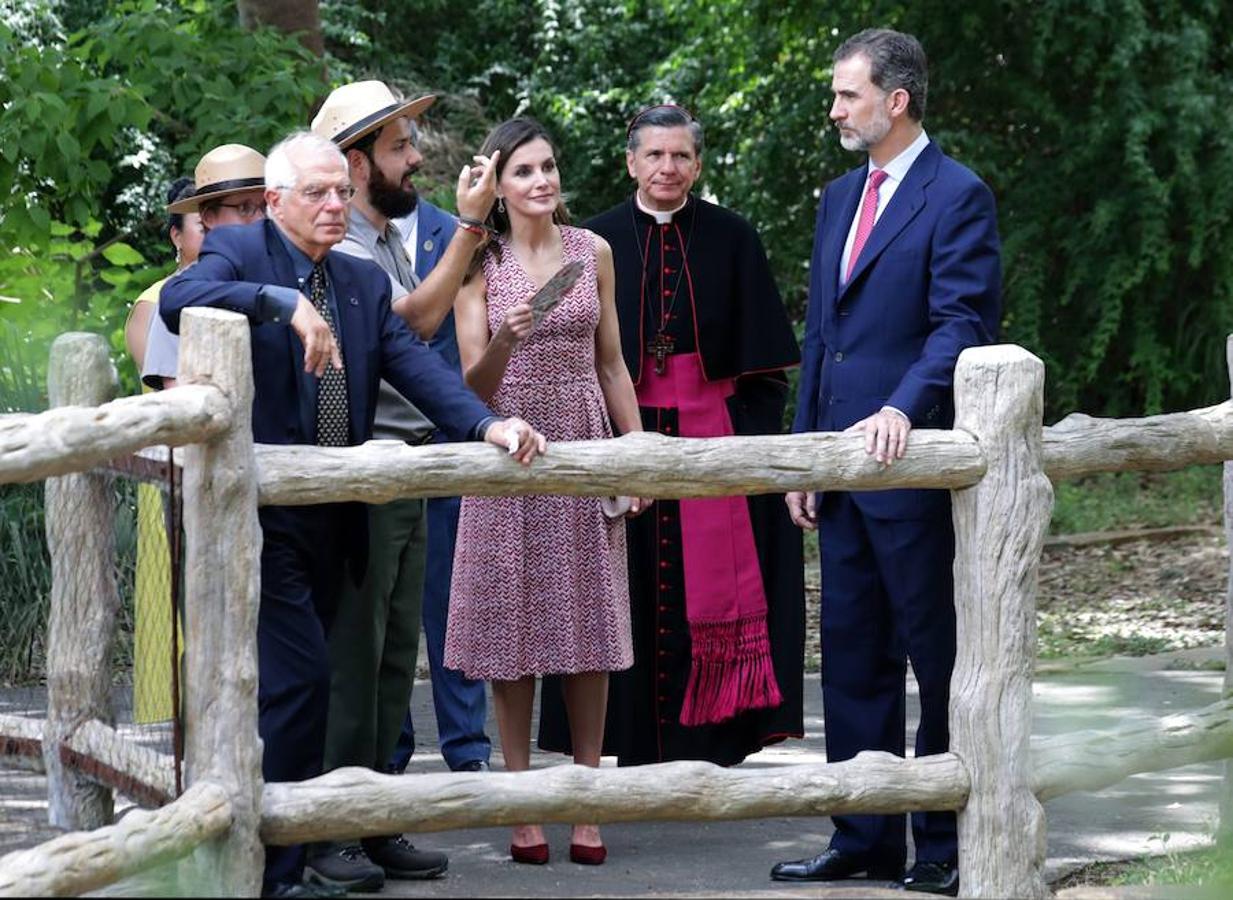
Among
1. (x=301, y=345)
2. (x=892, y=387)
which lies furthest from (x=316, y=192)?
(x=892, y=387)

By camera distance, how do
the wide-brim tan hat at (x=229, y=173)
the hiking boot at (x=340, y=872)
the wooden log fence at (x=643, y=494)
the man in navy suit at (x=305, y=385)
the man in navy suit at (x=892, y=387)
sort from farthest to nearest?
the wide-brim tan hat at (x=229, y=173)
the man in navy suit at (x=892, y=387)
the hiking boot at (x=340, y=872)
the man in navy suit at (x=305, y=385)
the wooden log fence at (x=643, y=494)

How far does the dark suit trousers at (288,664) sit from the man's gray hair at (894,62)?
1795 mm

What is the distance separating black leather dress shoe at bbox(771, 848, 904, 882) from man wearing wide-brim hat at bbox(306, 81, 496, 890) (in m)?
0.86

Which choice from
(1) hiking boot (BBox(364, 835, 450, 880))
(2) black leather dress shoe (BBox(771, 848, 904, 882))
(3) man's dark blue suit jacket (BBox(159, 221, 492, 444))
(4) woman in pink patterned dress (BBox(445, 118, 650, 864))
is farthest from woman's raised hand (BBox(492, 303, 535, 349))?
(2) black leather dress shoe (BBox(771, 848, 904, 882))

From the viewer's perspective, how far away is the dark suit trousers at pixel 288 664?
4.61 metres

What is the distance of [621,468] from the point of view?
179 inches

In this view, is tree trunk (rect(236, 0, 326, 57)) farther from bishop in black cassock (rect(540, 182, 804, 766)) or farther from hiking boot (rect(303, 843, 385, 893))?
hiking boot (rect(303, 843, 385, 893))

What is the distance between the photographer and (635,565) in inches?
241

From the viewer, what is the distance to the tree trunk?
→ 33.2ft

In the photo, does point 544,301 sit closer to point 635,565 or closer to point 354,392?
point 354,392

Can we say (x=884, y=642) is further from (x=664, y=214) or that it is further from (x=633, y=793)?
(x=664, y=214)

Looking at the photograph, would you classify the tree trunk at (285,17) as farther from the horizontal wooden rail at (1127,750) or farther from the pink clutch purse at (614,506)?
the horizontal wooden rail at (1127,750)

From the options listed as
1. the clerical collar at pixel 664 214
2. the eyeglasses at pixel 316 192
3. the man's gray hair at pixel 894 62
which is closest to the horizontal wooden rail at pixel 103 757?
the eyeglasses at pixel 316 192

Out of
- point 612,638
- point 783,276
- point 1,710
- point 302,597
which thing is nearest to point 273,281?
point 302,597
